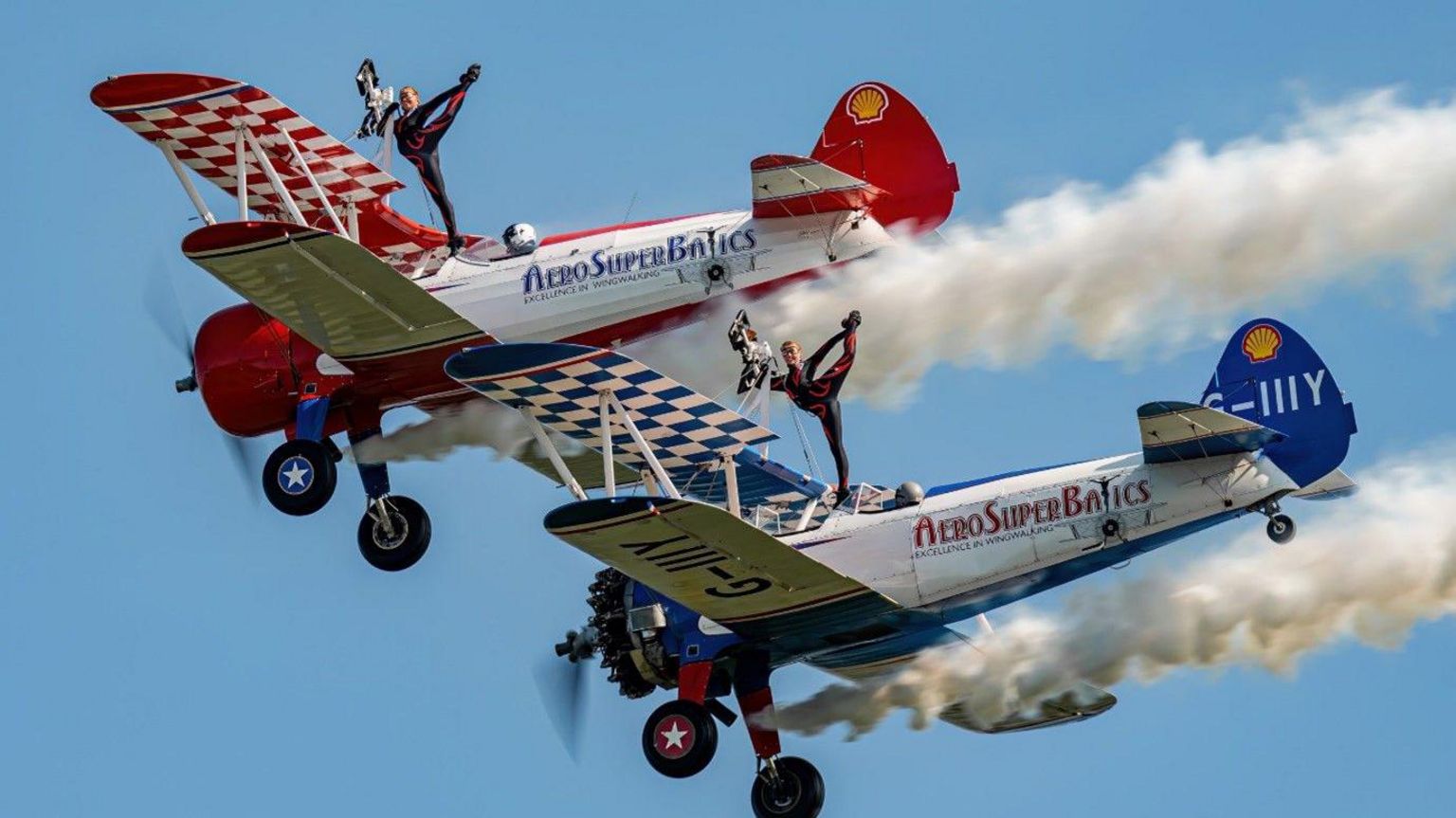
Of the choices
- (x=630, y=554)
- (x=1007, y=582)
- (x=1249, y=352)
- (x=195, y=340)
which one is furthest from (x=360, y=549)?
(x=1249, y=352)

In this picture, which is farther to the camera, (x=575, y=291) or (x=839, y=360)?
(x=575, y=291)

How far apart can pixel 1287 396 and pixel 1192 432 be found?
83 centimetres

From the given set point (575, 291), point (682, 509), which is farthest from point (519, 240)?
point (682, 509)

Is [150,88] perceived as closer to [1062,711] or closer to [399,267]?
[399,267]

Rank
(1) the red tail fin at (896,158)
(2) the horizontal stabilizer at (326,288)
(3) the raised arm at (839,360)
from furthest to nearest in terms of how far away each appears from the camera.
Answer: (1) the red tail fin at (896,158)
(3) the raised arm at (839,360)
(2) the horizontal stabilizer at (326,288)

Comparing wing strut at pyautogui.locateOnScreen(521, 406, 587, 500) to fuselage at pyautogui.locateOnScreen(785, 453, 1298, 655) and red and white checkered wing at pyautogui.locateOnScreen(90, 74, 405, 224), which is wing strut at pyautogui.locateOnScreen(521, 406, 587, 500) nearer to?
fuselage at pyautogui.locateOnScreen(785, 453, 1298, 655)

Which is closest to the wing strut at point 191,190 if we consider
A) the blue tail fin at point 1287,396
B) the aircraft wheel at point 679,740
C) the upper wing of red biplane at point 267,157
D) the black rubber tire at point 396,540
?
the upper wing of red biplane at point 267,157

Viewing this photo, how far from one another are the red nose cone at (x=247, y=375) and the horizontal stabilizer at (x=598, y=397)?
8.11ft

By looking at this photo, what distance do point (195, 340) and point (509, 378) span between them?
3.91m

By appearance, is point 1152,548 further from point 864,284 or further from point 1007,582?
point 864,284

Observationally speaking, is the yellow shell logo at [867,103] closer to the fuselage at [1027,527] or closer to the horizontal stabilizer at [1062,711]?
the fuselage at [1027,527]

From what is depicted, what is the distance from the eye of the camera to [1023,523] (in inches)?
1046

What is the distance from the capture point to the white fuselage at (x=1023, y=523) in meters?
26.1

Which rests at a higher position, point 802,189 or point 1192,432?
point 802,189
